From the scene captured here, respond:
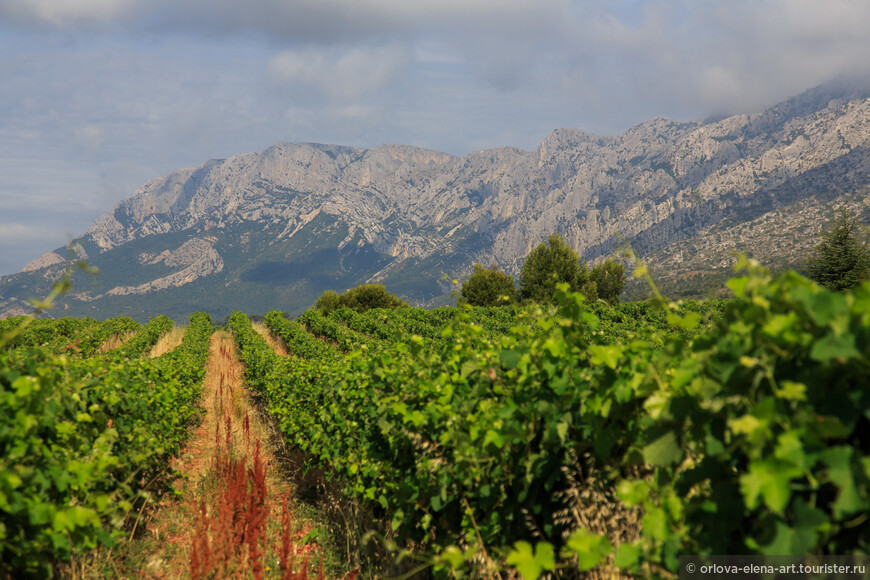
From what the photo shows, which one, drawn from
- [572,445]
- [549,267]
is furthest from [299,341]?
[549,267]

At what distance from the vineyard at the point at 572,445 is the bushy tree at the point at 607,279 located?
167 feet

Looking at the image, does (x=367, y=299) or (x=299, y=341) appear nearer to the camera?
(x=299, y=341)

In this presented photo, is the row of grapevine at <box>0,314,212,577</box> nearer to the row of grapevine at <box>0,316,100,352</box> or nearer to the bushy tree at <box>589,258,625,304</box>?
the row of grapevine at <box>0,316,100,352</box>

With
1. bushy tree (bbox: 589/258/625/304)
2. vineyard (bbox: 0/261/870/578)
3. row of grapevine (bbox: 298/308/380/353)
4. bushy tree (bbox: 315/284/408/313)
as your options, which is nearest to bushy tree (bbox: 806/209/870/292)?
bushy tree (bbox: 589/258/625/304)

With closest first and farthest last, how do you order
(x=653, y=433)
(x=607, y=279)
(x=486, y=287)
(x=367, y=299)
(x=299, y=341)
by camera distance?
(x=653, y=433) → (x=299, y=341) → (x=367, y=299) → (x=486, y=287) → (x=607, y=279)

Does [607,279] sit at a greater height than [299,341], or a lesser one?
greater

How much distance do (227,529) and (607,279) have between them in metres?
55.2

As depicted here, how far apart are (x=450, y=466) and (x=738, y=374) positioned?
2214 mm

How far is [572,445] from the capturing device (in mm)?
2734

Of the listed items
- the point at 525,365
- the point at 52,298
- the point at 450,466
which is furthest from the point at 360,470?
the point at 52,298

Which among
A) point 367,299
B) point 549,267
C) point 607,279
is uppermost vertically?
point 549,267

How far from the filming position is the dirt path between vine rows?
168 inches

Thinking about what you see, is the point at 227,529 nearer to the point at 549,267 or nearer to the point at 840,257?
the point at 840,257

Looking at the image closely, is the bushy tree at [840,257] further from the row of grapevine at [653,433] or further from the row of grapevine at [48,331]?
the row of grapevine at [48,331]
